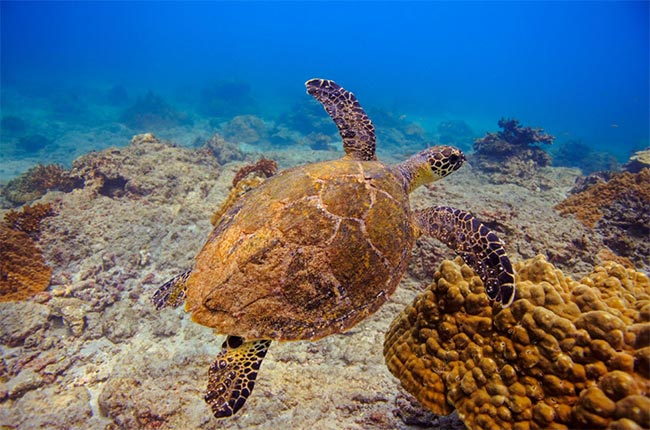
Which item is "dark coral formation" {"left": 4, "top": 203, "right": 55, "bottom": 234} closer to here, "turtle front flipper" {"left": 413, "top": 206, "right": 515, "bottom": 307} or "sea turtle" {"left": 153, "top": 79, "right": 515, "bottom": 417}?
"sea turtle" {"left": 153, "top": 79, "right": 515, "bottom": 417}

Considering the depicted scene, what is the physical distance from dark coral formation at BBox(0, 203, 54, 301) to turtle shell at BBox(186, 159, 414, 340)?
467 cm

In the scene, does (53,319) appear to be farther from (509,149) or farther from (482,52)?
(482,52)

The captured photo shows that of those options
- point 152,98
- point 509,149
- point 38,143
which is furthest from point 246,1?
point 509,149

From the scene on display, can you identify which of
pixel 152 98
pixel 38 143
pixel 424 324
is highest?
pixel 152 98

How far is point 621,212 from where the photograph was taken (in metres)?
5.53

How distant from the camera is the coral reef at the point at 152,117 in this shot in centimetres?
2453

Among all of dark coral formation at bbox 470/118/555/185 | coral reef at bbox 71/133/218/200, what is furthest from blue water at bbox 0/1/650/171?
dark coral formation at bbox 470/118/555/185

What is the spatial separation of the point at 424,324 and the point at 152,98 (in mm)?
34418

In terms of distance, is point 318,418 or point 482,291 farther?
point 318,418

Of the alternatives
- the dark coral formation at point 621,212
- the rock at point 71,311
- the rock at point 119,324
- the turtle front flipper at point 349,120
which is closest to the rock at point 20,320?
the rock at point 71,311

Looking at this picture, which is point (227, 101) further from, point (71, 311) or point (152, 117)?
point (71, 311)

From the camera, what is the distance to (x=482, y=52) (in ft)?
478

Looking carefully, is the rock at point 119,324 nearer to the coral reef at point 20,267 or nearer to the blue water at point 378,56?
the coral reef at point 20,267

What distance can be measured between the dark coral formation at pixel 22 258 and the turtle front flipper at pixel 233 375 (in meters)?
4.77
